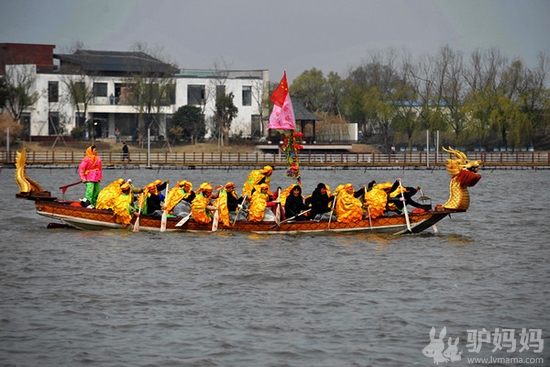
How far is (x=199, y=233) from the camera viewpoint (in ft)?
85.4

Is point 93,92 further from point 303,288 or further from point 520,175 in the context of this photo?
point 303,288

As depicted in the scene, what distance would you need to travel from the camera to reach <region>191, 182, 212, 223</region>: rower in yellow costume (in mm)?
25078

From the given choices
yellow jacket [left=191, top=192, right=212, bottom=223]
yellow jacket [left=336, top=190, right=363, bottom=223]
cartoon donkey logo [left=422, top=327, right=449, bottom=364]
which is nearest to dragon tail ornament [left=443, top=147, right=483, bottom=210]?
yellow jacket [left=336, top=190, right=363, bottom=223]

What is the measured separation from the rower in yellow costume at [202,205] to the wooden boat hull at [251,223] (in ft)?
0.68

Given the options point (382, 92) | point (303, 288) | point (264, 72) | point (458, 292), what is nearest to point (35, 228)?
point (303, 288)

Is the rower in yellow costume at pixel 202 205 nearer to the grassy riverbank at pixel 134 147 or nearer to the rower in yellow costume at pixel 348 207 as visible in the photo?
the rower in yellow costume at pixel 348 207

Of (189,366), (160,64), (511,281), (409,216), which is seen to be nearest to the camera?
(189,366)

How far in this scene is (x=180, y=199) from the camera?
25.3m

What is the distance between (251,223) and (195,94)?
218 ft

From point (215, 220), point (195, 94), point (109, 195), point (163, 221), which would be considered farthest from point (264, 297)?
point (195, 94)

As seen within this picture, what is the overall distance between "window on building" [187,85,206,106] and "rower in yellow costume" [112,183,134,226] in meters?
64.9

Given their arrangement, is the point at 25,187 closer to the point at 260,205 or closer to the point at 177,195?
the point at 177,195

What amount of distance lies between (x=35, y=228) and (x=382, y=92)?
77082 millimetres

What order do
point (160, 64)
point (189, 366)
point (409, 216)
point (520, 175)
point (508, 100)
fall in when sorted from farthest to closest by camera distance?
point (160, 64)
point (508, 100)
point (520, 175)
point (409, 216)
point (189, 366)
